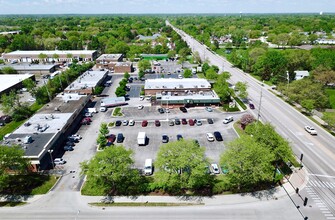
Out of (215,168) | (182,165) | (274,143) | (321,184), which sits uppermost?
(274,143)

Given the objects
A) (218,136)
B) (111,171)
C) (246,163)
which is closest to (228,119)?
(218,136)

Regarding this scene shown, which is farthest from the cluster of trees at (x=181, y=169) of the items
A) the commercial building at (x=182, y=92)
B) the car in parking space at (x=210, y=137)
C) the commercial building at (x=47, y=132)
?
the commercial building at (x=182, y=92)

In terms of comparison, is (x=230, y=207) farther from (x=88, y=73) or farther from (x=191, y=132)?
(x=88, y=73)

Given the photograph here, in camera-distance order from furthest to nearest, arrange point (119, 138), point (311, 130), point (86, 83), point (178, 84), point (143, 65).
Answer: point (143, 65)
point (86, 83)
point (178, 84)
point (311, 130)
point (119, 138)

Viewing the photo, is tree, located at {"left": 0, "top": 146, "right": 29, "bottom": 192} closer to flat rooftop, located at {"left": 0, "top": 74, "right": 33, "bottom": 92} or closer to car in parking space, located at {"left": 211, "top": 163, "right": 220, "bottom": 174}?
car in parking space, located at {"left": 211, "top": 163, "right": 220, "bottom": 174}

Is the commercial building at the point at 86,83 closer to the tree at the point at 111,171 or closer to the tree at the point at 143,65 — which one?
the tree at the point at 143,65

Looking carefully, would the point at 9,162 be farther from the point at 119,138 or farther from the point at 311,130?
the point at 311,130
